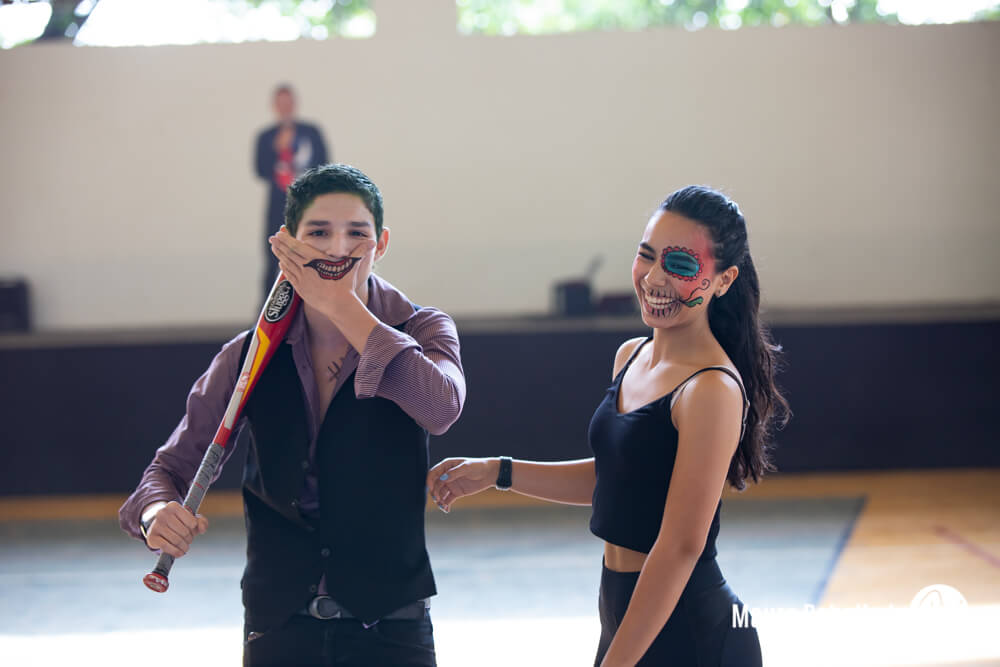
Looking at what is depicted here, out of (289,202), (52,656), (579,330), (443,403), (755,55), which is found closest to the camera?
(443,403)

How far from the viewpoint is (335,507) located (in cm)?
143

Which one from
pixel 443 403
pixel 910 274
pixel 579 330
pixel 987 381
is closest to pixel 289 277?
pixel 443 403

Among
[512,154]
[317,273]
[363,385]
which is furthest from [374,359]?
[512,154]

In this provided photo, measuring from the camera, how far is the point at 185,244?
5742 mm

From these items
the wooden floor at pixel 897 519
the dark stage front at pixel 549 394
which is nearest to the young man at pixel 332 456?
the wooden floor at pixel 897 519

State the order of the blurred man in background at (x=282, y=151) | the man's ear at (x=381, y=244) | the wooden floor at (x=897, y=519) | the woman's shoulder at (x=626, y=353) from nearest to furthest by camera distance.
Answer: the man's ear at (x=381, y=244) → the woman's shoulder at (x=626, y=353) → the wooden floor at (x=897, y=519) → the blurred man in background at (x=282, y=151)

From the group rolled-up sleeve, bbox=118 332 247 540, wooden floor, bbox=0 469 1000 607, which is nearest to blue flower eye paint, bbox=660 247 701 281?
rolled-up sleeve, bbox=118 332 247 540

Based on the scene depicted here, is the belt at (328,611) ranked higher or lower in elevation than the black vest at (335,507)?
lower

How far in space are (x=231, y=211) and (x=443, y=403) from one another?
4.72 metres

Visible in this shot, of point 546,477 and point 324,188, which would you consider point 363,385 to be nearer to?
point 324,188

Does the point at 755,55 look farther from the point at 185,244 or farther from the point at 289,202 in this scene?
the point at 289,202

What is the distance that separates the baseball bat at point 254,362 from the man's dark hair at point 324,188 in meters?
0.12

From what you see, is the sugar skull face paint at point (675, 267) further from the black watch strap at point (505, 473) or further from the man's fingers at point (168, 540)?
the man's fingers at point (168, 540)

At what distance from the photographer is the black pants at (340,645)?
1.38 m
